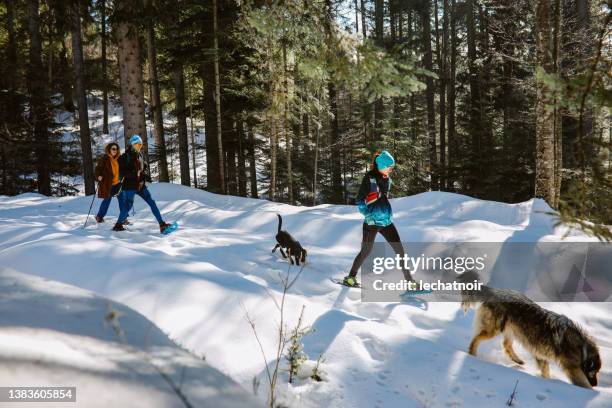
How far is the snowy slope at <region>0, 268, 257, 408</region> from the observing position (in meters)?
1.17

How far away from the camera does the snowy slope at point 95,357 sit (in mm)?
1167

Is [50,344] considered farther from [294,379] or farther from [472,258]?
[472,258]

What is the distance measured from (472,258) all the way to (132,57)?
1143 centimetres

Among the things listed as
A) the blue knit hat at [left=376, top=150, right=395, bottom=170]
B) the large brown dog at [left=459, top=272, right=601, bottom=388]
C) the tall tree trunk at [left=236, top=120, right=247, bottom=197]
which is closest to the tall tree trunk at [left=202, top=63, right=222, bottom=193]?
the tall tree trunk at [left=236, top=120, right=247, bottom=197]

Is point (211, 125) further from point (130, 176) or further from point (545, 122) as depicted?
point (545, 122)

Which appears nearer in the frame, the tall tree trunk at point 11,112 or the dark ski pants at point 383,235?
the dark ski pants at point 383,235

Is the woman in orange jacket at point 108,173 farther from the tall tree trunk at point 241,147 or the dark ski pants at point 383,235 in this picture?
the tall tree trunk at point 241,147

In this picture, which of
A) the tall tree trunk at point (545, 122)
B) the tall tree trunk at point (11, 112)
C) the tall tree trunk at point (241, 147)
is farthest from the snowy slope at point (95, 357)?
the tall tree trunk at point (11, 112)

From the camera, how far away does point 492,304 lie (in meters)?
3.81

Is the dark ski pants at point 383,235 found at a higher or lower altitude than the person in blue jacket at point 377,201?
lower

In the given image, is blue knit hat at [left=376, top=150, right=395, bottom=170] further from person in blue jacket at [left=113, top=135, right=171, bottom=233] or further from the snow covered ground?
person in blue jacket at [left=113, top=135, right=171, bottom=233]

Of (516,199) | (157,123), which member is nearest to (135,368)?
(157,123)

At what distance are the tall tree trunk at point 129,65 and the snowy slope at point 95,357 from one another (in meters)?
11.4

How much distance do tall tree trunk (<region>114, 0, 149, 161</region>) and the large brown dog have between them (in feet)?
37.6
